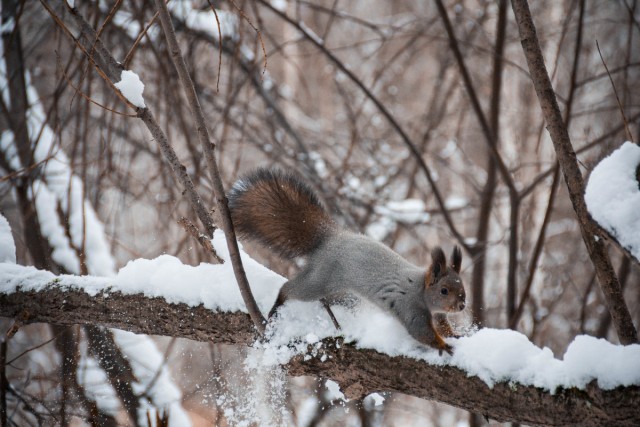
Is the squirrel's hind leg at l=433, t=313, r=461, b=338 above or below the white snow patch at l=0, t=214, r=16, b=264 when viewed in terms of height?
below

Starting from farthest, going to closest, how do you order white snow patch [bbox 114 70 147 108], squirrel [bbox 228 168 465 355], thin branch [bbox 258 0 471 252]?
thin branch [bbox 258 0 471 252], squirrel [bbox 228 168 465 355], white snow patch [bbox 114 70 147 108]

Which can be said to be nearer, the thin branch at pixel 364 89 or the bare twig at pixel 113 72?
the bare twig at pixel 113 72

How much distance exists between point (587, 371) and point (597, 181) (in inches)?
21.4

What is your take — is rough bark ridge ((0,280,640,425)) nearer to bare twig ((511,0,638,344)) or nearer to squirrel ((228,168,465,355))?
squirrel ((228,168,465,355))

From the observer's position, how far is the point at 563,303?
5.77m

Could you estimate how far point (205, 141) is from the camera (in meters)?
1.50

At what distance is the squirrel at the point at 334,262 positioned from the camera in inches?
75.7

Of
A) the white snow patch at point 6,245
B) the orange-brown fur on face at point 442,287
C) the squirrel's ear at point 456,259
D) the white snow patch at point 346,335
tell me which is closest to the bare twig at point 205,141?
the white snow patch at point 346,335

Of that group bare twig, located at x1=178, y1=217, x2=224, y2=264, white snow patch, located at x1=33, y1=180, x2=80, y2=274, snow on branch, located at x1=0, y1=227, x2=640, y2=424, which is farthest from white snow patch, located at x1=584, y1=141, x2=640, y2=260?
white snow patch, located at x1=33, y1=180, x2=80, y2=274

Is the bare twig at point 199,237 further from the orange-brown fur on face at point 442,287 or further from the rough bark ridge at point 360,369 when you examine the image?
the orange-brown fur on face at point 442,287

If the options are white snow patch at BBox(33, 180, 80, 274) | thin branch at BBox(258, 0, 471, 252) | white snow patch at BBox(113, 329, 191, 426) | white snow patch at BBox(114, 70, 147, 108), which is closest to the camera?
white snow patch at BBox(114, 70, 147, 108)

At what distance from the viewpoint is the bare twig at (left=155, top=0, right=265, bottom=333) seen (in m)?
1.45

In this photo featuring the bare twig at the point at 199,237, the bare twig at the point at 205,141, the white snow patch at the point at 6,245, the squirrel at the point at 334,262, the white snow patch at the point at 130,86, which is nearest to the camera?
the bare twig at the point at 205,141

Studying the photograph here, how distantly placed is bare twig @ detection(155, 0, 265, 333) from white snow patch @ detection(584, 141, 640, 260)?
41.1 inches
